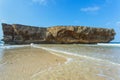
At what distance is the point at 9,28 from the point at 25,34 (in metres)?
4.77

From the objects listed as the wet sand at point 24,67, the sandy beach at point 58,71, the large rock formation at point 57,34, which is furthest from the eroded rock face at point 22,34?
the sandy beach at point 58,71

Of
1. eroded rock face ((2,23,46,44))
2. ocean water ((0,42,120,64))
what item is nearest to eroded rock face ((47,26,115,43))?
eroded rock face ((2,23,46,44))

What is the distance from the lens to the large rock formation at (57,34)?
43912mm

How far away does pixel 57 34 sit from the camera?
45.7 m

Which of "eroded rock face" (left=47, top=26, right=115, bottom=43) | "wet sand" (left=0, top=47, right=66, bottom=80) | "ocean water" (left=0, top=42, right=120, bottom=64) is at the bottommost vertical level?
"ocean water" (left=0, top=42, right=120, bottom=64)

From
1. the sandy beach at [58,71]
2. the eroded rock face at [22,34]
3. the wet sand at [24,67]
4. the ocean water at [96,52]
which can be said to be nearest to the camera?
the sandy beach at [58,71]

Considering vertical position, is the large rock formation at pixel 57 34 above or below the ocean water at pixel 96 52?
above

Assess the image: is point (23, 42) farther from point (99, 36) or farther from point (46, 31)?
point (99, 36)

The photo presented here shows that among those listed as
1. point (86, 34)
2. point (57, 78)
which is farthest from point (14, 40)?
point (57, 78)

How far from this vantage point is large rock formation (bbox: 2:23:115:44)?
4391 centimetres

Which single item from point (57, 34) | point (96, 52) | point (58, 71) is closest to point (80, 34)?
point (57, 34)

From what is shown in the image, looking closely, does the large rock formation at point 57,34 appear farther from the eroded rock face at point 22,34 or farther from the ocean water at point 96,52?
the ocean water at point 96,52

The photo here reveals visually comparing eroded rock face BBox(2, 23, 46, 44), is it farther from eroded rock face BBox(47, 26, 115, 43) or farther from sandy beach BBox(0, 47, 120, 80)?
sandy beach BBox(0, 47, 120, 80)

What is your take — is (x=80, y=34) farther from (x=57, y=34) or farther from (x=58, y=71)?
(x=58, y=71)
